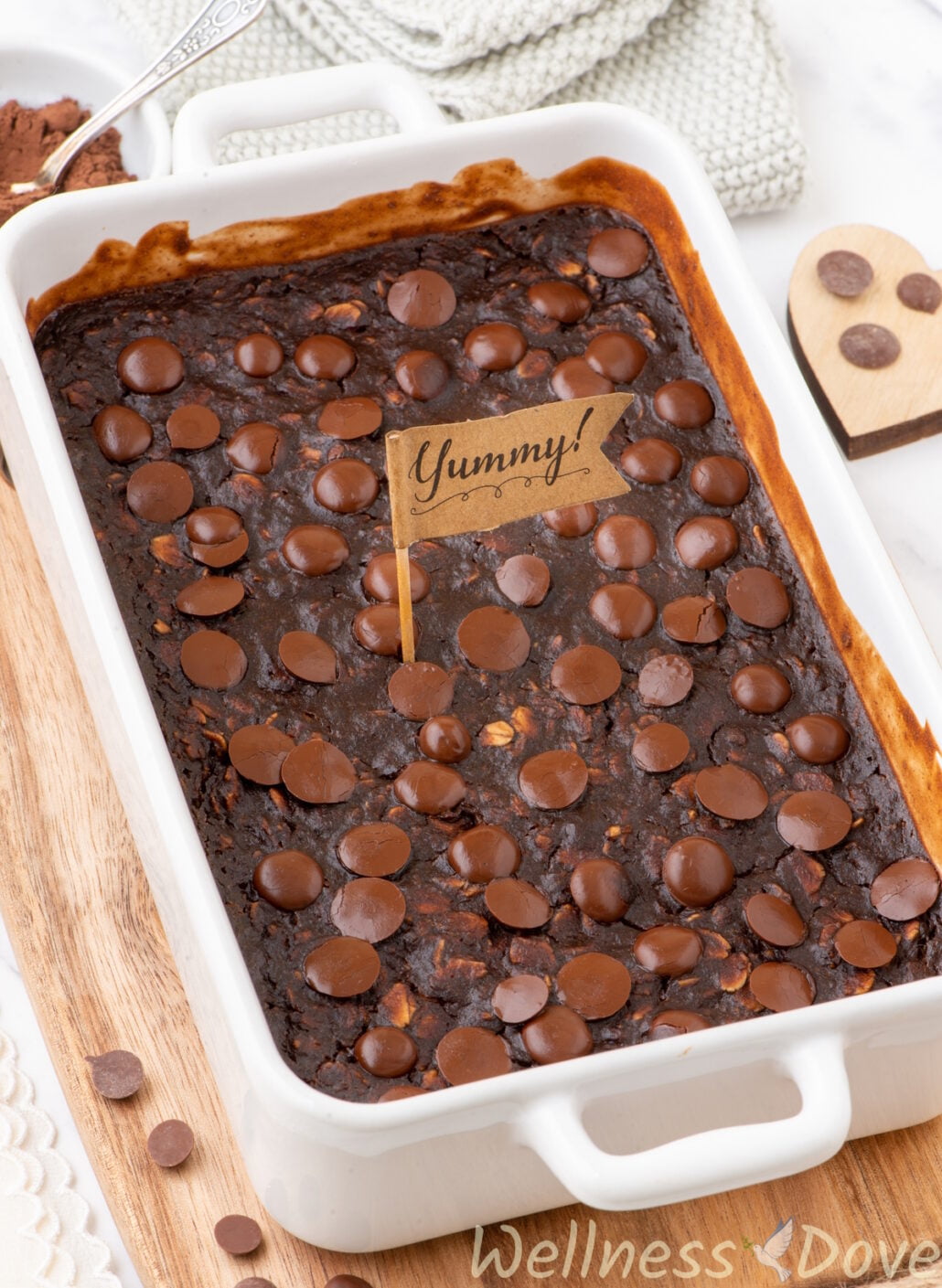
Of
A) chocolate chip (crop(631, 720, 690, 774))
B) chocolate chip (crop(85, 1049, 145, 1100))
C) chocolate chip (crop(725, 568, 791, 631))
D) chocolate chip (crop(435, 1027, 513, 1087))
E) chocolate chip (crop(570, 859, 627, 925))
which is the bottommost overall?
chocolate chip (crop(435, 1027, 513, 1087))

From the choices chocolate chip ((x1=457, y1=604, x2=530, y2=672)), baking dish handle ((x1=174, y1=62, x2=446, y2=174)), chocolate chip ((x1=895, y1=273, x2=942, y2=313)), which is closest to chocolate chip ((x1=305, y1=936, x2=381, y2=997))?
chocolate chip ((x1=457, y1=604, x2=530, y2=672))

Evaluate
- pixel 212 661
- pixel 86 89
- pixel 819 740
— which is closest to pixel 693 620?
pixel 819 740

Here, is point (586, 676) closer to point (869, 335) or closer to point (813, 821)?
point (813, 821)

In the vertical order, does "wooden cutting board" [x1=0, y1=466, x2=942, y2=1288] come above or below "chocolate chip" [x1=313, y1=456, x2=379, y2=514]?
below

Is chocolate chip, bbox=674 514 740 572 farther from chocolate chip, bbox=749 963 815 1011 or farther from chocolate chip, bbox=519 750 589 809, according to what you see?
chocolate chip, bbox=749 963 815 1011

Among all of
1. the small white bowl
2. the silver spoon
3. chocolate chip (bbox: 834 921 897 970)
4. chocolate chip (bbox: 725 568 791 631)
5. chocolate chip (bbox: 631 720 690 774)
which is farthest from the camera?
the small white bowl

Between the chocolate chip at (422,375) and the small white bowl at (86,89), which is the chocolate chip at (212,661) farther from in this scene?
the small white bowl at (86,89)
